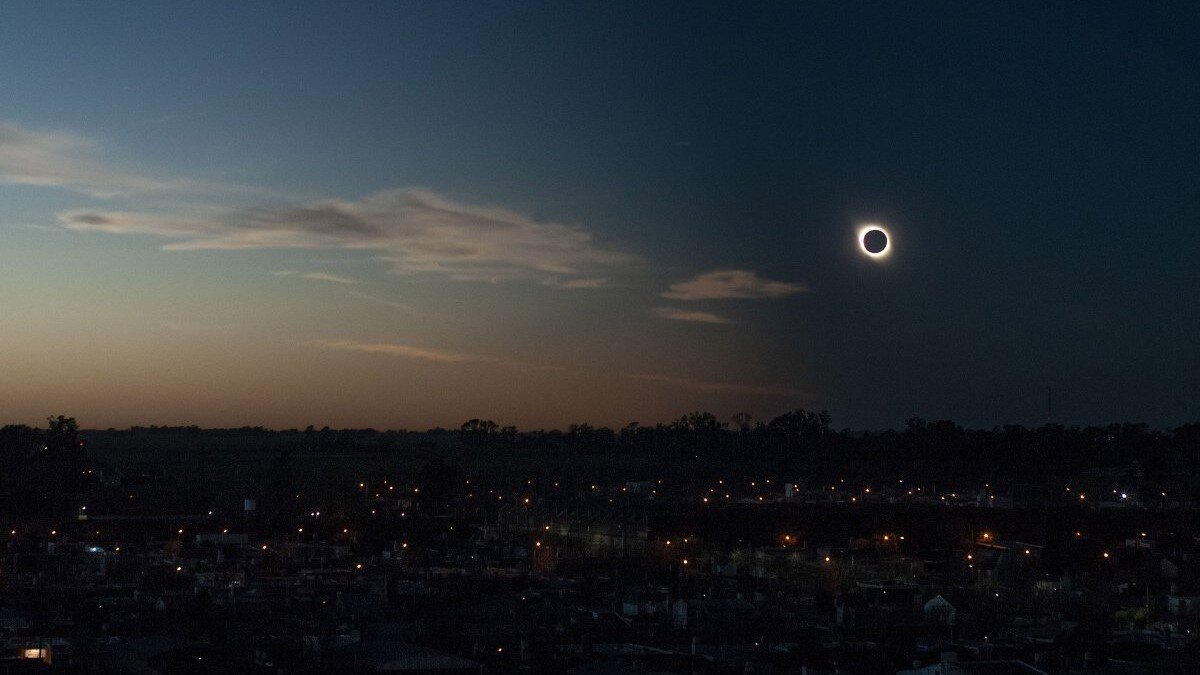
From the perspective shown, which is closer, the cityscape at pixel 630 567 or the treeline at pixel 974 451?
the cityscape at pixel 630 567

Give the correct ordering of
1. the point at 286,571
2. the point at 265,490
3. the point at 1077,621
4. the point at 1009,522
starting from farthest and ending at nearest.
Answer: the point at 265,490
the point at 1009,522
the point at 286,571
the point at 1077,621

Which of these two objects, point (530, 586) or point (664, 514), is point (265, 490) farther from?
→ point (530, 586)

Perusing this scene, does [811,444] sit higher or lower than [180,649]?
higher

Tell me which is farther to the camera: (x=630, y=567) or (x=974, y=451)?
(x=974, y=451)

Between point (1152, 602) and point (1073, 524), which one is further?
point (1073, 524)

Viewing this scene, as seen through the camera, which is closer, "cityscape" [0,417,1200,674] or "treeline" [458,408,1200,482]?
"cityscape" [0,417,1200,674]

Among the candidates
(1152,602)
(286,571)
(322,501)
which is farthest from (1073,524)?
(322,501)

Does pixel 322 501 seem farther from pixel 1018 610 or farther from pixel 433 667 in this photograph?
pixel 433 667

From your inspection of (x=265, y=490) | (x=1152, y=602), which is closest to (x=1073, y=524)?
(x=1152, y=602)

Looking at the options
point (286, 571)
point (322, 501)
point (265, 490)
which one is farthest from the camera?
point (265, 490)
